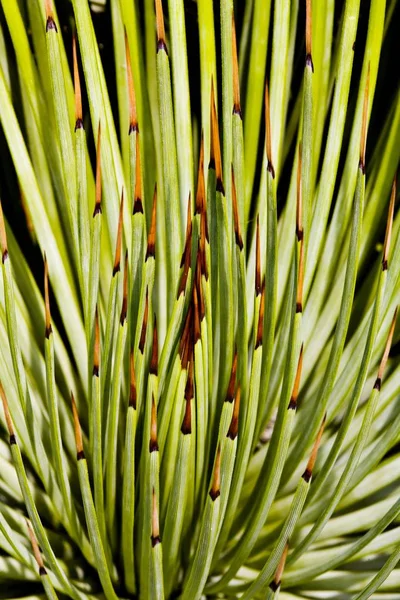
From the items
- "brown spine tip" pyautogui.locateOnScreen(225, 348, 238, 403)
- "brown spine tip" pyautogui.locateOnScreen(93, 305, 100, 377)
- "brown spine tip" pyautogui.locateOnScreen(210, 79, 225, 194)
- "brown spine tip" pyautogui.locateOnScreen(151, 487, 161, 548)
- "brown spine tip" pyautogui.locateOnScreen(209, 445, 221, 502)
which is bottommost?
"brown spine tip" pyautogui.locateOnScreen(151, 487, 161, 548)

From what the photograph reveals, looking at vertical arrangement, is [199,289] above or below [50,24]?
below

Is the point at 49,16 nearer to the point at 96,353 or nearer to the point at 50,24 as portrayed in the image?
the point at 50,24

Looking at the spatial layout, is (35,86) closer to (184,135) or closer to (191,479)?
(184,135)

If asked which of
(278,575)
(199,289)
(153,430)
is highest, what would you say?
(199,289)

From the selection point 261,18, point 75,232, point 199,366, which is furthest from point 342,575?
point 261,18

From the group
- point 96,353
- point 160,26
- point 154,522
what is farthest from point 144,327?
point 160,26

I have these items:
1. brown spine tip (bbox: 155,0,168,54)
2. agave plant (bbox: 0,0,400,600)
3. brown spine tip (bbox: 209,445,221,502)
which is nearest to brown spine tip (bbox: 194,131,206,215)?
agave plant (bbox: 0,0,400,600)

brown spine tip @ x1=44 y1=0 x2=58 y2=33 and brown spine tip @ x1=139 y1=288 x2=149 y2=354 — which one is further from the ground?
brown spine tip @ x1=44 y1=0 x2=58 y2=33

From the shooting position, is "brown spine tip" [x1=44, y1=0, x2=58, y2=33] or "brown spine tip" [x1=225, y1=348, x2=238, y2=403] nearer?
"brown spine tip" [x1=225, y1=348, x2=238, y2=403]

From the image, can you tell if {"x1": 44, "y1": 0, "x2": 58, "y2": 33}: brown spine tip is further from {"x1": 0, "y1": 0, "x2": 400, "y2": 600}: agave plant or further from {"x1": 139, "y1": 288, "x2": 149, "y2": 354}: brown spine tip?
{"x1": 139, "y1": 288, "x2": 149, "y2": 354}: brown spine tip

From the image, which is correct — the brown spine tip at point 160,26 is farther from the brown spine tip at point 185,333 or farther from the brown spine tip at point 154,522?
the brown spine tip at point 154,522
